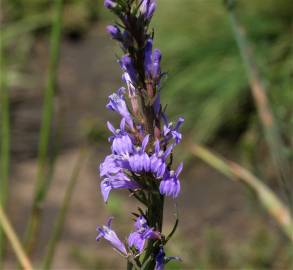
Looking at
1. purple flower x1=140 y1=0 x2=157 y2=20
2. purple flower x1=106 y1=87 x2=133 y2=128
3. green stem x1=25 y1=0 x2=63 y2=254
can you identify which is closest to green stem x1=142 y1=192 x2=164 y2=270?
purple flower x1=106 y1=87 x2=133 y2=128

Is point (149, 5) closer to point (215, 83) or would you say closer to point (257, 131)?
point (257, 131)

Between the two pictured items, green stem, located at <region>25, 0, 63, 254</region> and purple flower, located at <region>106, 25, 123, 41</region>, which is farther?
green stem, located at <region>25, 0, 63, 254</region>

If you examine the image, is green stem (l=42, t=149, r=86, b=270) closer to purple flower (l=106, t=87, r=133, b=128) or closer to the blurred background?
purple flower (l=106, t=87, r=133, b=128)

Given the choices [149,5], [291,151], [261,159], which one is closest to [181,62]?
[261,159]

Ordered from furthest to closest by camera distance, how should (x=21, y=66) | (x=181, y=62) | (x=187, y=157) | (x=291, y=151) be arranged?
(x=21, y=66), (x=181, y=62), (x=187, y=157), (x=291, y=151)

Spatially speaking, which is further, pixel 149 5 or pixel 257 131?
pixel 257 131

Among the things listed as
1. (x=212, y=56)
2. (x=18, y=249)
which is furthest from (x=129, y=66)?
(x=212, y=56)

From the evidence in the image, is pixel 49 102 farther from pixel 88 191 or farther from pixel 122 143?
pixel 88 191
